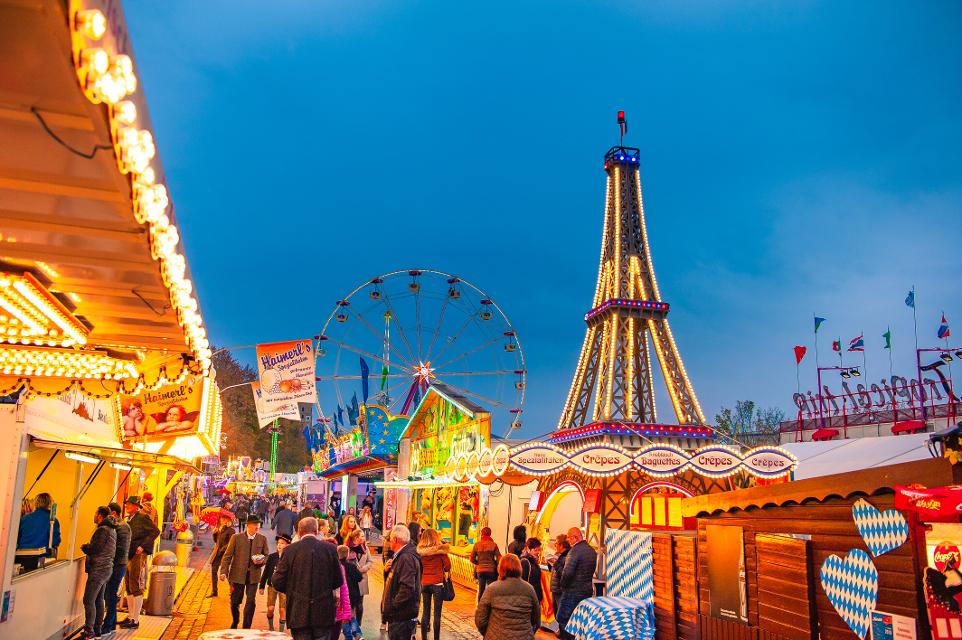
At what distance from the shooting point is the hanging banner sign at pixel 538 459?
55.7ft

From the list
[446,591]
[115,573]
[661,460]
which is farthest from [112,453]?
[661,460]

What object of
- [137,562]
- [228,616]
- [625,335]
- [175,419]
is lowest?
[228,616]

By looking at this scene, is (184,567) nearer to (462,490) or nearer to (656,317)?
(462,490)

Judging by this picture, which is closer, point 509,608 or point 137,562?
point 509,608

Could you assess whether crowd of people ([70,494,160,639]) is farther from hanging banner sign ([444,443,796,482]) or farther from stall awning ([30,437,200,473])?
hanging banner sign ([444,443,796,482])

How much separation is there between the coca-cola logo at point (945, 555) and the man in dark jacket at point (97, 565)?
9.69 metres

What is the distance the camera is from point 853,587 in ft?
21.7

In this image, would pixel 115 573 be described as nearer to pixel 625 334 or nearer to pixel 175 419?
pixel 175 419

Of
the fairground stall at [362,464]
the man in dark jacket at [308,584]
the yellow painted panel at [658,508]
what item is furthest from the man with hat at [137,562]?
the fairground stall at [362,464]

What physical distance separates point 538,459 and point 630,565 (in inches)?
220

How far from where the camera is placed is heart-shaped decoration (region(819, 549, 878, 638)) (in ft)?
20.9

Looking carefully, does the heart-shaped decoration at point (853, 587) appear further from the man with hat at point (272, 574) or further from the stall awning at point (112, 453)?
the stall awning at point (112, 453)

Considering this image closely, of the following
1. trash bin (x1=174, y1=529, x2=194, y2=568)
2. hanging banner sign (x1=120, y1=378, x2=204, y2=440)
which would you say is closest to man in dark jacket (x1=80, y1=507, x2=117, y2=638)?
hanging banner sign (x1=120, y1=378, x2=204, y2=440)

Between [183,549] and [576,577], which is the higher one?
[576,577]
